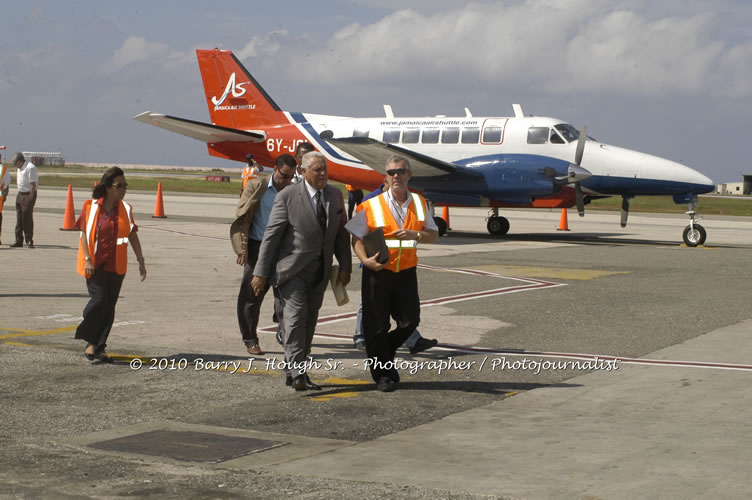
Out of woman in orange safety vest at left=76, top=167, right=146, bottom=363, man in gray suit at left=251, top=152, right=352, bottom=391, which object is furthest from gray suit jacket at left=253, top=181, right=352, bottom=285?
woman in orange safety vest at left=76, top=167, right=146, bottom=363

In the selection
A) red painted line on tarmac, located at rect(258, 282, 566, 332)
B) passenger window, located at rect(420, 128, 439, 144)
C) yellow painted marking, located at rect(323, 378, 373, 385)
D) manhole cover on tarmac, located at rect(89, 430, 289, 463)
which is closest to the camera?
manhole cover on tarmac, located at rect(89, 430, 289, 463)

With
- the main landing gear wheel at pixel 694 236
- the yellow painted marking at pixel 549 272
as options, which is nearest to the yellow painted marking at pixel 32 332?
the yellow painted marking at pixel 549 272

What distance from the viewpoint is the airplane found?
23.5 m

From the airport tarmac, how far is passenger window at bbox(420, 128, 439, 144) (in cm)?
1181

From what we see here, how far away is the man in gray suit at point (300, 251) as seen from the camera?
7621 mm

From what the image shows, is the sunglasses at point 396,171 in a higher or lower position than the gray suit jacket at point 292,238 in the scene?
higher

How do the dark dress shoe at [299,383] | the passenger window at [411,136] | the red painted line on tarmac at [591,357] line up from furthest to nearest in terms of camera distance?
the passenger window at [411,136] → the red painted line on tarmac at [591,357] → the dark dress shoe at [299,383]

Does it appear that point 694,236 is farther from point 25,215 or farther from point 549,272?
point 25,215

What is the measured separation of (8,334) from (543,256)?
41.6 ft

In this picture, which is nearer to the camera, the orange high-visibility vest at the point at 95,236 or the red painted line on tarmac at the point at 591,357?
the red painted line on tarmac at the point at 591,357

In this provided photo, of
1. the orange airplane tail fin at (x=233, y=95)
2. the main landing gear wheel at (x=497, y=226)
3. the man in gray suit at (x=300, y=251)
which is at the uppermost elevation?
the orange airplane tail fin at (x=233, y=95)

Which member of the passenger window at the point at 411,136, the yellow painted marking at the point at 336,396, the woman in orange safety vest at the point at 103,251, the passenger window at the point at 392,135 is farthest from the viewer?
the passenger window at the point at 392,135

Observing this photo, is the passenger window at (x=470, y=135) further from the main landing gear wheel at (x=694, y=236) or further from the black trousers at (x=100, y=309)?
the black trousers at (x=100, y=309)

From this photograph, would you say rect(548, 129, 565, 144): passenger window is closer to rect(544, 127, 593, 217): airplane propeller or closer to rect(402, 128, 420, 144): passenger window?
rect(544, 127, 593, 217): airplane propeller
